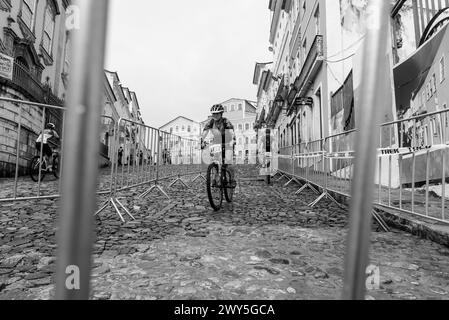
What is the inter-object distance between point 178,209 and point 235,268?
2898 mm

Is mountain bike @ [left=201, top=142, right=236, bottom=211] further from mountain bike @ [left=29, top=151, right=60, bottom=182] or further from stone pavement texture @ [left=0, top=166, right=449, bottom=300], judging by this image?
mountain bike @ [left=29, top=151, right=60, bottom=182]

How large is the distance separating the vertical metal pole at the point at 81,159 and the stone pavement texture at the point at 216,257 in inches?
61.9

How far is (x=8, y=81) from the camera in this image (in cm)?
1064

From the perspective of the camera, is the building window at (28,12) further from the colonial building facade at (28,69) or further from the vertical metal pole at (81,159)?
the vertical metal pole at (81,159)

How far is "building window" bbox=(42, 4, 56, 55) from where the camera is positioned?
17016 millimetres

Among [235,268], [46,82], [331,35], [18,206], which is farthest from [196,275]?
[46,82]

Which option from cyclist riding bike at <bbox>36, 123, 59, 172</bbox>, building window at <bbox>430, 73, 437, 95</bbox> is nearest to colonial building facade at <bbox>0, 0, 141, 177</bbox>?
cyclist riding bike at <bbox>36, 123, 59, 172</bbox>

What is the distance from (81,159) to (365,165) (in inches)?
27.7

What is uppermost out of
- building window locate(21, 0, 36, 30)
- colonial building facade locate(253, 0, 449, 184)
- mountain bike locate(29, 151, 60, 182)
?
building window locate(21, 0, 36, 30)

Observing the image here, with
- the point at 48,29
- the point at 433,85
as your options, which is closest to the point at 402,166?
the point at 433,85

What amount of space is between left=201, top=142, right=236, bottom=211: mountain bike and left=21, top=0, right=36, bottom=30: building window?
1421 cm

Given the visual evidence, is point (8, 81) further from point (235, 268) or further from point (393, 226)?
point (393, 226)

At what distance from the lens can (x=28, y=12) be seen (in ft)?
48.1

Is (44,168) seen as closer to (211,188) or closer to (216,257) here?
(211,188)
